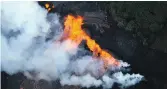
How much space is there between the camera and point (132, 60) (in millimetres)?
18047

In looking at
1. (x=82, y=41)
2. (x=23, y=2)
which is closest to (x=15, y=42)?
(x=23, y=2)

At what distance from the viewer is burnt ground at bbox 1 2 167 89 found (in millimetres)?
17812

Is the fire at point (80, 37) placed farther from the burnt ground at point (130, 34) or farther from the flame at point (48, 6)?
the flame at point (48, 6)

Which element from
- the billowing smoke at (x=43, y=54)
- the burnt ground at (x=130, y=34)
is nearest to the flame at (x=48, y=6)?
the burnt ground at (x=130, y=34)

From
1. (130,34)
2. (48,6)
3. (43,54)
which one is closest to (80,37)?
(43,54)

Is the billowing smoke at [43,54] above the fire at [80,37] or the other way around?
the other way around

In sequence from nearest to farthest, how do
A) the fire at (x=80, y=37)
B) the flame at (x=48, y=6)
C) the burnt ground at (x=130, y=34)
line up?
the burnt ground at (x=130, y=34)
the fire at (x=80, y=37)
the flame at (x=48, y=6)

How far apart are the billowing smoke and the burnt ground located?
37 cm

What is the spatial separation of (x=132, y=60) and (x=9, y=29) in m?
5.46

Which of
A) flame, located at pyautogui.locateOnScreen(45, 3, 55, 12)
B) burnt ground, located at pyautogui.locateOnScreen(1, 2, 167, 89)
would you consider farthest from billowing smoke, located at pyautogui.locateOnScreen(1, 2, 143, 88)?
flame, located at pyautogui.locateOnScreen(45, 3, 55, 12)

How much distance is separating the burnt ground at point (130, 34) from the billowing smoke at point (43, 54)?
37 centimetres

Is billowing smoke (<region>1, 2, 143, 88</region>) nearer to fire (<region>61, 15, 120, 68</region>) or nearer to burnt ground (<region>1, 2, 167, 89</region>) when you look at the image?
Result: fire (<region>61, 15, 120, 68</region>)

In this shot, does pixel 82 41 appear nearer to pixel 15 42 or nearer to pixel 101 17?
pixel 101 17

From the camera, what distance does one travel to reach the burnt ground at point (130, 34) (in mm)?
17812
